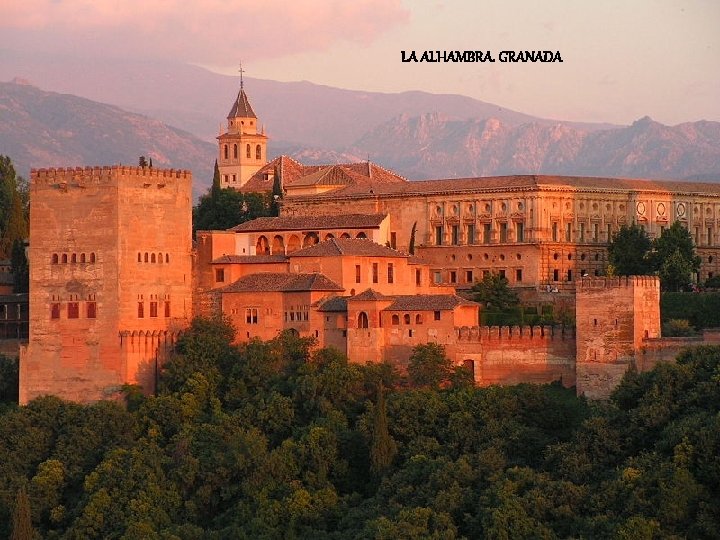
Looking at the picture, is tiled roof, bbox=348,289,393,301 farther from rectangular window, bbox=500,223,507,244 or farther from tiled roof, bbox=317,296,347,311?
rectangular window, bbox=500,223,507,244

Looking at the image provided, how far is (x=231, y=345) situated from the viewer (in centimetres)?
6738

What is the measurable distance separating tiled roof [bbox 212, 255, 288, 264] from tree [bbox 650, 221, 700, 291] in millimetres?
14423

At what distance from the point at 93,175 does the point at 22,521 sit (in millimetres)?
13376

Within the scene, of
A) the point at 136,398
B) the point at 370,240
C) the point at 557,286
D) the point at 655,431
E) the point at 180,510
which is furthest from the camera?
the point at 557,286

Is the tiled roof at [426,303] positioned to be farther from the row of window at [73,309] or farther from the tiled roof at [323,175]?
the tiled roof at [323,175]

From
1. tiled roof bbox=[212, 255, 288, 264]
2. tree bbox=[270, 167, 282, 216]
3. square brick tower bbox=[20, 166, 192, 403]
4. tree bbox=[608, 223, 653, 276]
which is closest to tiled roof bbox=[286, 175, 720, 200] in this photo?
tree bbox=[270, 167, 282, 216]

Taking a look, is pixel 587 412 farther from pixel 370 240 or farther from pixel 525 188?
pixel 525 188

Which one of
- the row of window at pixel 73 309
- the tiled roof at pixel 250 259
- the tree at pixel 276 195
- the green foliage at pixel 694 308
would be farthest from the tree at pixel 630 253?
the row of window at pixel 73 309

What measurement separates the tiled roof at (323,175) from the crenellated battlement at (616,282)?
2444 centimetres

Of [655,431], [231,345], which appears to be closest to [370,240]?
[231,345]

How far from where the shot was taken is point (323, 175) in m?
87.5

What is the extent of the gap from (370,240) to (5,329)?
42.7ft

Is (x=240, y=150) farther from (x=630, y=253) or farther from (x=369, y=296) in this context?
(x=369, y=296)

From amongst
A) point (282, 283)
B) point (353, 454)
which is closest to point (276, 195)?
point (282, 283)
